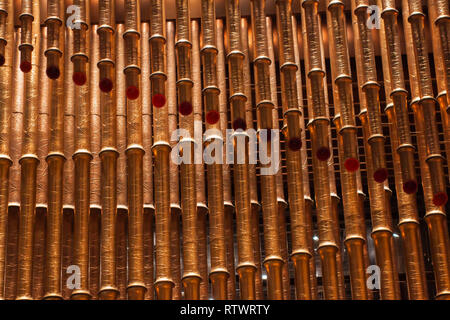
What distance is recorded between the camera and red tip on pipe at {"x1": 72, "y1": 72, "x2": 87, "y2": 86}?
3.57 metres

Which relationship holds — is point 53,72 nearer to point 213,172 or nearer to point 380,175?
point 213,172

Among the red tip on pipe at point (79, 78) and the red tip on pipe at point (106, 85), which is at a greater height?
the red tip on pipe at point (79, 78)

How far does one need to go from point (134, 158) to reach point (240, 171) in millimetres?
393

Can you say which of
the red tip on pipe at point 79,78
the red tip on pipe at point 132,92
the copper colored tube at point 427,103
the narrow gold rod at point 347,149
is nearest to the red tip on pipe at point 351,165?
the narrow gold rod at point 347,149

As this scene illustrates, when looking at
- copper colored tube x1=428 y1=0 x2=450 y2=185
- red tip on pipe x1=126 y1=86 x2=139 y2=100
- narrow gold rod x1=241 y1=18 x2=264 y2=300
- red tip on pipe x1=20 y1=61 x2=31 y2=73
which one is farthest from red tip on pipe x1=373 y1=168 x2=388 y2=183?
red tip on pipe x1=20 y1=61 x2=31 y2=73

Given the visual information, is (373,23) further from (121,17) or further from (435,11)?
(121,17)

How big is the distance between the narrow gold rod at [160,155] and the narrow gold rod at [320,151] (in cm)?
53

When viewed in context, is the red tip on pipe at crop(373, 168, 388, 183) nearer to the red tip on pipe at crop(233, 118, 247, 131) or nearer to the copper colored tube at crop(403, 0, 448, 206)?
the copper colored tube at crop(403, 0, 448, 206)

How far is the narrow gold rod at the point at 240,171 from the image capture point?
3.34 m

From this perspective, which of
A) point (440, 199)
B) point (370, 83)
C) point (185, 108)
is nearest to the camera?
point (440, 199)

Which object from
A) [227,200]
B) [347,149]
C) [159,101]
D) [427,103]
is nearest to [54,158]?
[159,101]

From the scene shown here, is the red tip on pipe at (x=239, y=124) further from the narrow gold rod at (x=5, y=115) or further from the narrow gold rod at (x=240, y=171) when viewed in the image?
the narrow gold rod at (x=5, y=115)

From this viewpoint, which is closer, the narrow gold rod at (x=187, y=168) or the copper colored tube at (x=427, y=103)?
the narrow gold rod at (x=187, y=168)

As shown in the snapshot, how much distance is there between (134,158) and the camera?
353 centimetres
